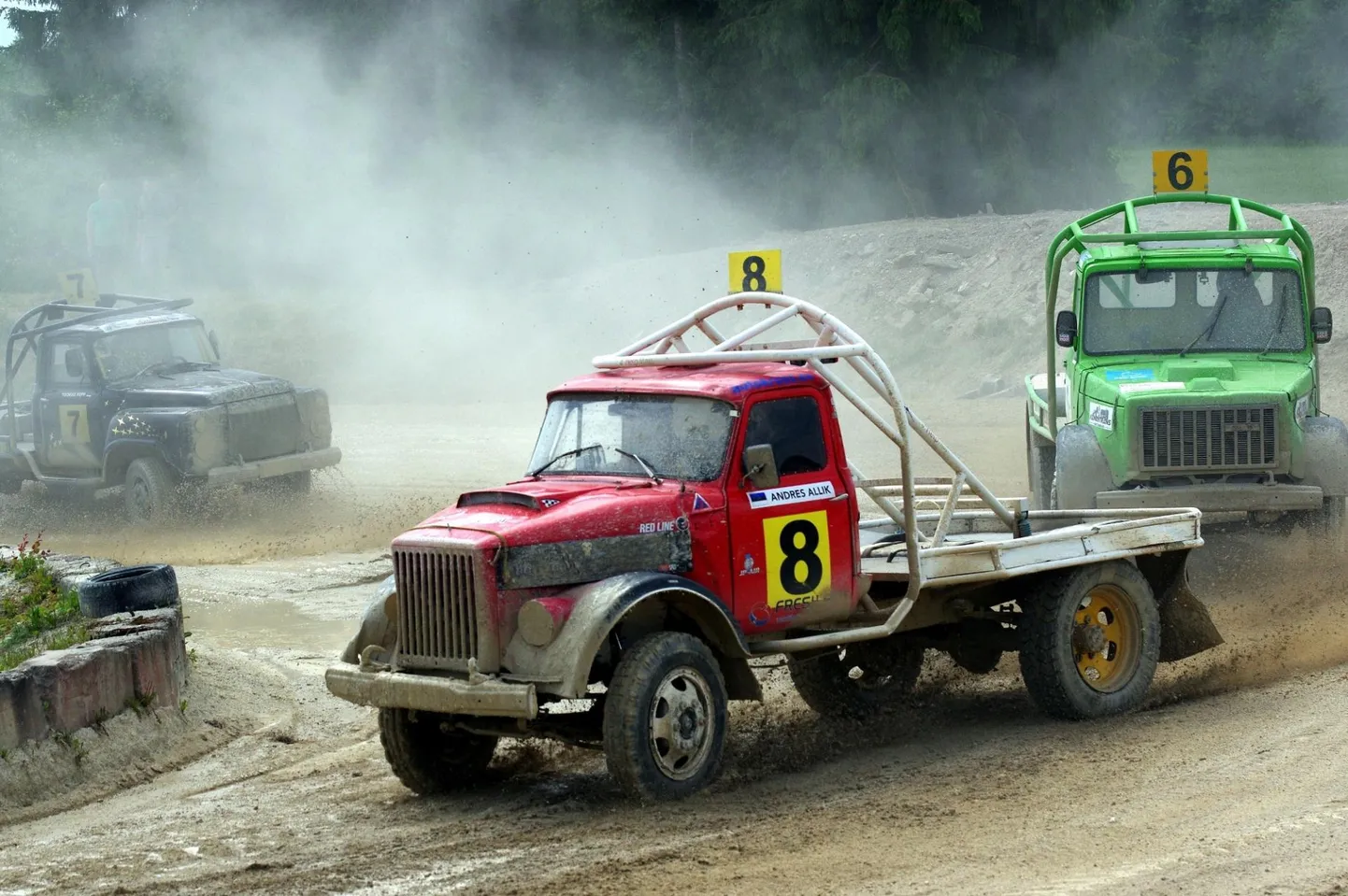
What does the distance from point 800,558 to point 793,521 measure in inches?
6.8

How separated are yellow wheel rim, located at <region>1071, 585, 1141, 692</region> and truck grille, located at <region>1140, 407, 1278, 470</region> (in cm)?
307

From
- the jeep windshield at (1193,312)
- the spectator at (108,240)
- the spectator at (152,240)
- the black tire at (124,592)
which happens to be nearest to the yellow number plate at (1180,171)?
the jeep windshield at (1193,312)

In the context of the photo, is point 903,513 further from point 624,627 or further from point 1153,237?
point 1153,237

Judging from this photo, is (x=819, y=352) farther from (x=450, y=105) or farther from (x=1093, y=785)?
(x=450, y=105)

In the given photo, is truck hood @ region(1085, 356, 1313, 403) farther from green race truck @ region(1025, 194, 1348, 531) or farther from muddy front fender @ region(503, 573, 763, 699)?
muddy front fender @ region(503, 573, 763, 699)

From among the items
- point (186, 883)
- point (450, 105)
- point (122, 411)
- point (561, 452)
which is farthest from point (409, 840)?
point (450, 105)

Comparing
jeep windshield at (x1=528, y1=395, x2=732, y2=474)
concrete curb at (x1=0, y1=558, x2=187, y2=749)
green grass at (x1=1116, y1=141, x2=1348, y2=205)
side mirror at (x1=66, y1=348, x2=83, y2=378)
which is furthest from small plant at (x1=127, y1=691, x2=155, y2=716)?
green grass at (x1=1116, y1=141, x2=1348, y2=205)

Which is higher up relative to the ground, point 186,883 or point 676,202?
point 676,202

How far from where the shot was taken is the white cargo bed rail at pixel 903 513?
26.0 feet

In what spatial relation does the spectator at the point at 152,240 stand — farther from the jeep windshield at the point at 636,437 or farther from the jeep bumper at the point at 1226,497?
the jeep windshield at the point at 636,437

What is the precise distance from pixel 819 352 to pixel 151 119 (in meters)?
32.4

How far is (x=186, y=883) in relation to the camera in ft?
21.1

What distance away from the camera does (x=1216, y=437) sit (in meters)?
11.7

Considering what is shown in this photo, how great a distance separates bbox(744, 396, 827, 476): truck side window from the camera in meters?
7.76
